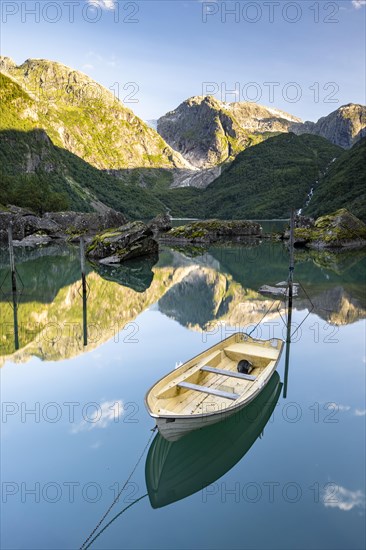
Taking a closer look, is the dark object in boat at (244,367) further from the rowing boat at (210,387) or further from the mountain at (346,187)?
the mountain at (346,187)

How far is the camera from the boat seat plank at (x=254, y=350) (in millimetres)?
16017

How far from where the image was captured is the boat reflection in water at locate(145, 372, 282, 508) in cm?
1030

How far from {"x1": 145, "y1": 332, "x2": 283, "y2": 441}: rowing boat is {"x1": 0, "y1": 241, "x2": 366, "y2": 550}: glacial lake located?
1.00 metres

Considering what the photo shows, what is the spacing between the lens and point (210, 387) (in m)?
14.0

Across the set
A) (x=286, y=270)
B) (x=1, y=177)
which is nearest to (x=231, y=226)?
(x=286, y=270)

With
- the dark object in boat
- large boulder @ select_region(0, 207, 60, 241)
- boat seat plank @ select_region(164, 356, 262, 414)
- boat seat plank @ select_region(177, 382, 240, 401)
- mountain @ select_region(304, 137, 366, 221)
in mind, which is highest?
mountain @ select_region(304, 137, 366, 221)

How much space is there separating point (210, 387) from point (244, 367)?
187 centimetres

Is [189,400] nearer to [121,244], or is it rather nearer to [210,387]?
[210,387]

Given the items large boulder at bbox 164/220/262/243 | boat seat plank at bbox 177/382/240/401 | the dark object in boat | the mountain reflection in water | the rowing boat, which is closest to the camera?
the rowing boat

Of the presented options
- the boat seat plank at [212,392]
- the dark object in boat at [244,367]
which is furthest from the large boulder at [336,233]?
the boat seat plank at [212,392]

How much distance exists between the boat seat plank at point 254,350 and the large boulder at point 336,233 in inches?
2239

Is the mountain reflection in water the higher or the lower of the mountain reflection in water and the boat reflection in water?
the higher

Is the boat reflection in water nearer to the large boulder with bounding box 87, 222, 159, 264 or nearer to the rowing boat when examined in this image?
the rowing boat

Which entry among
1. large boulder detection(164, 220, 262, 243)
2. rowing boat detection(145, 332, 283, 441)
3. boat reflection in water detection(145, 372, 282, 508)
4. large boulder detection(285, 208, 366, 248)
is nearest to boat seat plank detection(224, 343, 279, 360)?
rowing boat detection(145, 332, 283, 441)
